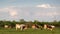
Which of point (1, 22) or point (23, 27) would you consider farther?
point (1, 22)

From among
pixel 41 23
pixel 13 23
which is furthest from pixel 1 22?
pixel 41 23

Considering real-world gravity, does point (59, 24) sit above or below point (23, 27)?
below

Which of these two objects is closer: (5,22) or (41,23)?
(41,23)

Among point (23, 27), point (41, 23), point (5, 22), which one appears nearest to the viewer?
point (23, 27)

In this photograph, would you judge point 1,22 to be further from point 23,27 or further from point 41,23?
point 23,27

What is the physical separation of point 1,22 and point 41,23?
6481 millimetres

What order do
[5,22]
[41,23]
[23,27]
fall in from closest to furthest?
1. [23,27]
2. [41,23]
3. [5,22]

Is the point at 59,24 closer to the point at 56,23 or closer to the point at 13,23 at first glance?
the point at 56,23

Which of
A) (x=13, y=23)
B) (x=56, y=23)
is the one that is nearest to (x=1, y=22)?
(x=13, y=23)

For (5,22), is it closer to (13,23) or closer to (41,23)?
(13,23)

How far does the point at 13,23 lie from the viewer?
118ft

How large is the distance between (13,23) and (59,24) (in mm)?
7639

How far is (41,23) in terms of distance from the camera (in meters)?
34.6

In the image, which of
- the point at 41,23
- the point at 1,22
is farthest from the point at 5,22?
the point at 41,23
